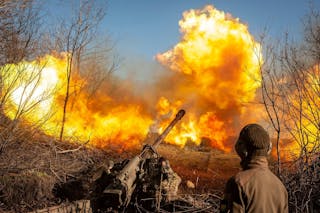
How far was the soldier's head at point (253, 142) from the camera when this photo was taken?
2473 millimetres

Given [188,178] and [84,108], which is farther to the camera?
[84,108]

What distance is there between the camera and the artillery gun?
781 cm

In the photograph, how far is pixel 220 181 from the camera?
38.9 ft

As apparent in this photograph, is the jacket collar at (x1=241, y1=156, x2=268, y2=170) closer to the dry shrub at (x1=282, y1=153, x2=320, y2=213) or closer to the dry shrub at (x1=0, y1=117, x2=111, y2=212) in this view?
the dry shrub at (x1=282, y1=153, x2=320, y2=213)

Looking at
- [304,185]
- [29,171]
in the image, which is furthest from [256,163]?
[29,171]

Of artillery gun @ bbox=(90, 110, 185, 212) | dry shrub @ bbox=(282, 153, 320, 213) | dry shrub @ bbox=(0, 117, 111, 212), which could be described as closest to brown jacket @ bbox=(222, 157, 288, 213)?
dry shrub @ bbox=(282, 153, 320, 213)

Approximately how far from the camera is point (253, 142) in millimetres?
2471

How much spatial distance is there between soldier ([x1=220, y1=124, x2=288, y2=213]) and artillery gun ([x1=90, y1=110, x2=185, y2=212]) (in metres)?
5.67

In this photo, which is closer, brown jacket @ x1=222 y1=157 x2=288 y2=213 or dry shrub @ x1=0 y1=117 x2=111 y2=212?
brown jacket @ x1=222 y1=157 x2=288 y2=213

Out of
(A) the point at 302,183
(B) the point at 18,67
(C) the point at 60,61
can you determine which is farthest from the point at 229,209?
(C) the point at 60,61

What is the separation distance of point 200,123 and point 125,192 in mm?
11696

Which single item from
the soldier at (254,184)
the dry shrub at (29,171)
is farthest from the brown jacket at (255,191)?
the dry shrub at (29,171)

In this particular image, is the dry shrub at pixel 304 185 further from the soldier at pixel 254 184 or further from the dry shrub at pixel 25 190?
the dry shrub at pixel 25 190

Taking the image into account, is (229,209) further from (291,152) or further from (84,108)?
(84,108)
